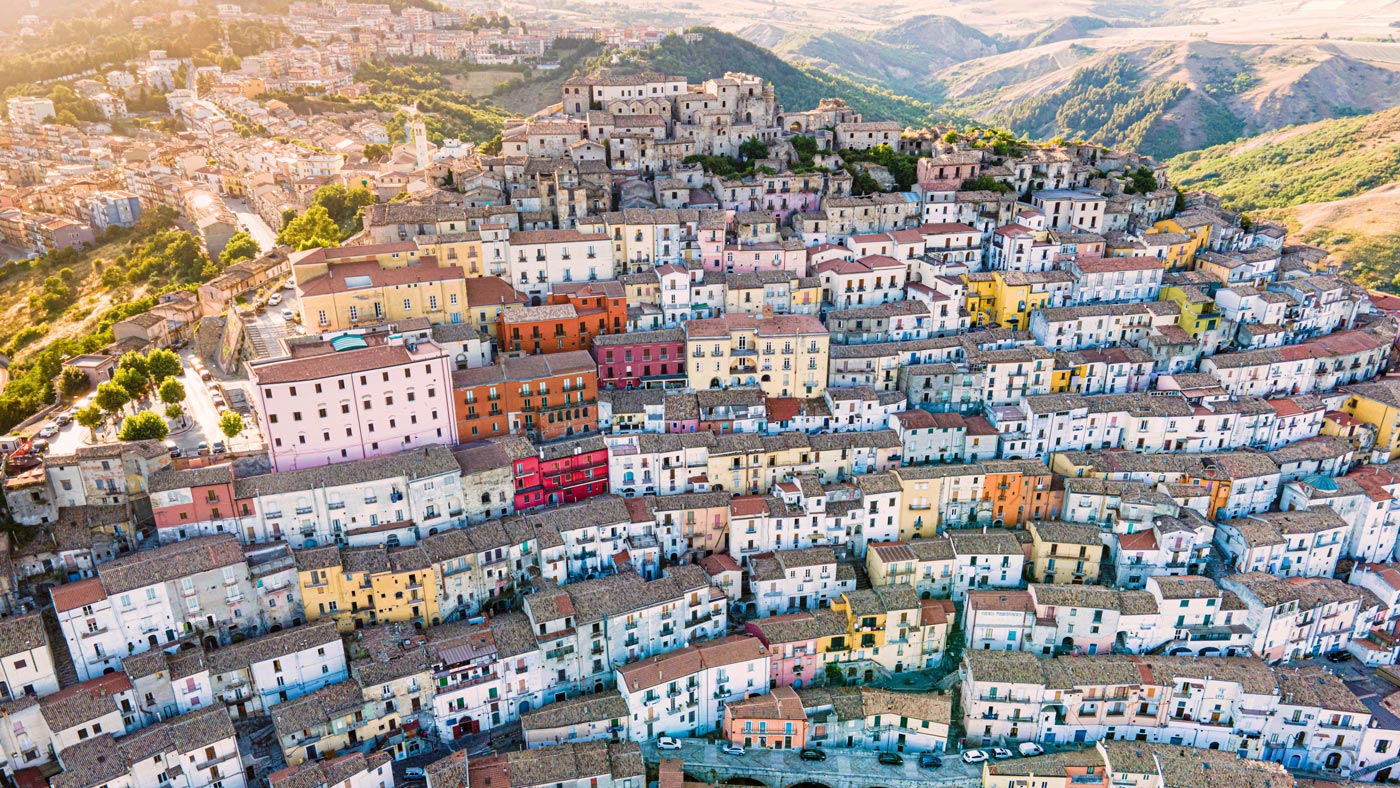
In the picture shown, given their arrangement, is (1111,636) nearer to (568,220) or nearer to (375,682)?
(375,682)

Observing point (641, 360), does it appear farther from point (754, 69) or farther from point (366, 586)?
point (754, 69)

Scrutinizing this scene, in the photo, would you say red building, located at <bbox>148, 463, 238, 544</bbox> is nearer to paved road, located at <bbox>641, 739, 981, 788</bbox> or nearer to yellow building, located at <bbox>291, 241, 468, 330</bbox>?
yellow building, located at <bbox>291, 241, 468, 330</bbox>

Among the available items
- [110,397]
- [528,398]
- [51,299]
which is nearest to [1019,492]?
[528,398]

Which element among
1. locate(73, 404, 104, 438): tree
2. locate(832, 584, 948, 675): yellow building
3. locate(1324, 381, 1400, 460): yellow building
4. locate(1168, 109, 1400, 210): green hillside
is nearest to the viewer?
locate(832, 584, 948, 675): yellow building

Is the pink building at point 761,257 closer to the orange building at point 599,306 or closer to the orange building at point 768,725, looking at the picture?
the orange building at point 599,306

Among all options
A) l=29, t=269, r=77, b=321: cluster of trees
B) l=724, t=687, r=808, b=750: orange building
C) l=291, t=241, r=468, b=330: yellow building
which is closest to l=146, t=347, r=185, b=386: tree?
l=291, t=241, r=468, b=330: yellow building

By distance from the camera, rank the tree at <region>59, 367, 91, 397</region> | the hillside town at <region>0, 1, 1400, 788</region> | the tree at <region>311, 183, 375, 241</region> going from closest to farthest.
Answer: the hillside town at <region>0, 1, 1400, 788</region>
the tree at <region>59, 367, 91, 397</region>
the tree at <region>311, 183, 375, 241</region>

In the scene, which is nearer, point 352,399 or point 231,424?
point 352,399
